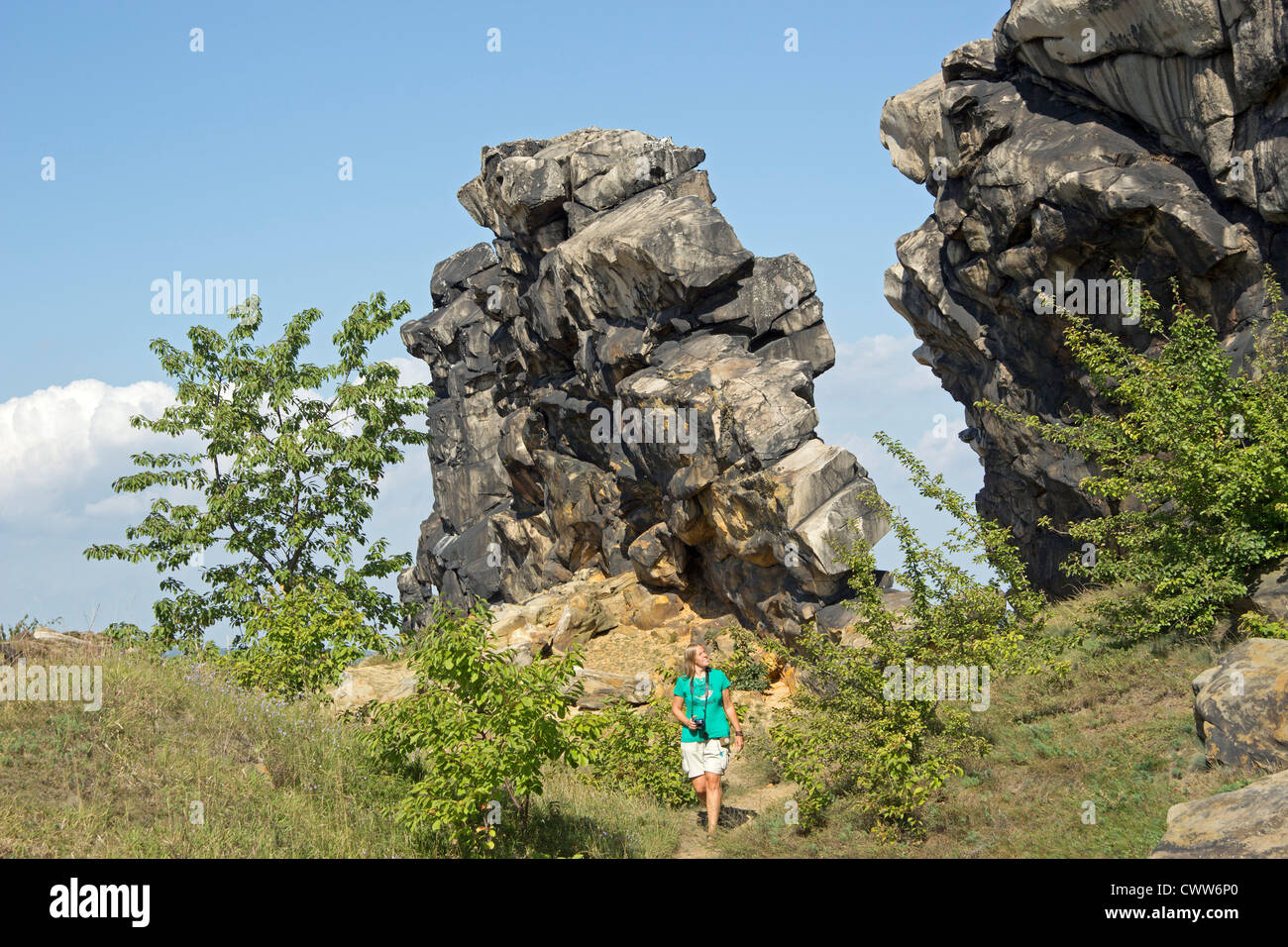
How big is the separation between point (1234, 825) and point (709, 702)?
5.24m

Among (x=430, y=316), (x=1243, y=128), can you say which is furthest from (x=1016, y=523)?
(x=430, y=316)

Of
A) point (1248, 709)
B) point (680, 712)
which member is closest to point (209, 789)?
point (680, 712)

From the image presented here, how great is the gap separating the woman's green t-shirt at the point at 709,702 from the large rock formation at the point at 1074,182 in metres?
14.1

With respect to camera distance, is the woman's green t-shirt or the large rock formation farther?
the large rock formation

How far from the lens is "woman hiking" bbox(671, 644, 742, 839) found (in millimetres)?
10789

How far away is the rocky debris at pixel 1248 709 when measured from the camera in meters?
8.20

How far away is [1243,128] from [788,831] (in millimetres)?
17917

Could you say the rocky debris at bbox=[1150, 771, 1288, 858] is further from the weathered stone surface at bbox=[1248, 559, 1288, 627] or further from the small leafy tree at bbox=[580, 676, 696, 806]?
the small leafy tree at bbox=[580, 676, 696, 806]

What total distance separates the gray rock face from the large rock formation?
5257 mm

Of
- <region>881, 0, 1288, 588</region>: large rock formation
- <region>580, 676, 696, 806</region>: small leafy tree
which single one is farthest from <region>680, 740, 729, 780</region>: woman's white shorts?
<region>881, 0, 1288, 588</region>: large rock formation

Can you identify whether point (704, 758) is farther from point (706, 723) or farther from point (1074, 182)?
point (1074, 182)

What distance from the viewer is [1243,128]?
2027 centimetres

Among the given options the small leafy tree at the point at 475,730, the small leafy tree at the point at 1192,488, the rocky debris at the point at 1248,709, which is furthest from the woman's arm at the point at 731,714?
the small leafy tree at the point at 1192,488
